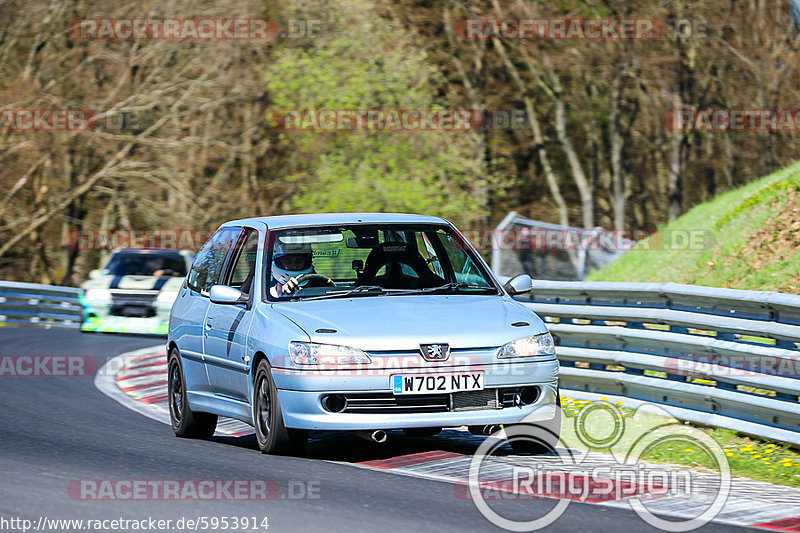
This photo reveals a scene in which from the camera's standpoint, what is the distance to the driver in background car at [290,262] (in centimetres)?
949

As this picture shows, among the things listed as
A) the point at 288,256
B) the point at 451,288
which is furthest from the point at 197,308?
the point at 451,288

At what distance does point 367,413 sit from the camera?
27.6 ft

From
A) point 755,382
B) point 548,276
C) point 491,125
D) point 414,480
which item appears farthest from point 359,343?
point 491,125

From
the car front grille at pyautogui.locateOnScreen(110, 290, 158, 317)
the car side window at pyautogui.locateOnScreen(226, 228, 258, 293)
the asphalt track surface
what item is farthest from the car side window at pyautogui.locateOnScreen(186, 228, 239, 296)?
the car front grille at pyautogui.locateOnScreen(110, 290, 158, 317)

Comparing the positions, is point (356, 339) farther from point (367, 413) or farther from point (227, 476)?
point (227, 476)

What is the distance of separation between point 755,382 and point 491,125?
116 feet

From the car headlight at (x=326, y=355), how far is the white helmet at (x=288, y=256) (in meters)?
1.11

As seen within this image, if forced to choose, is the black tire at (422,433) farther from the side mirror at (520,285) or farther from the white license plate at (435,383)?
the white license plate at (435,383)

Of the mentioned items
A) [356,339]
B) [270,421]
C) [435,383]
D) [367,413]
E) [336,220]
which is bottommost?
[270,421]

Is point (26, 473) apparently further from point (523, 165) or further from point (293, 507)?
point (523, 165)

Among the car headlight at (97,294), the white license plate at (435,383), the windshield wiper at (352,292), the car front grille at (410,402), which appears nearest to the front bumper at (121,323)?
the car headlight at (97,294)

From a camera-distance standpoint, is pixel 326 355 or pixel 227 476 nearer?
pixel 227 476

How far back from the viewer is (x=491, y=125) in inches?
1735

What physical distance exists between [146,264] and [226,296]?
14562 mm
